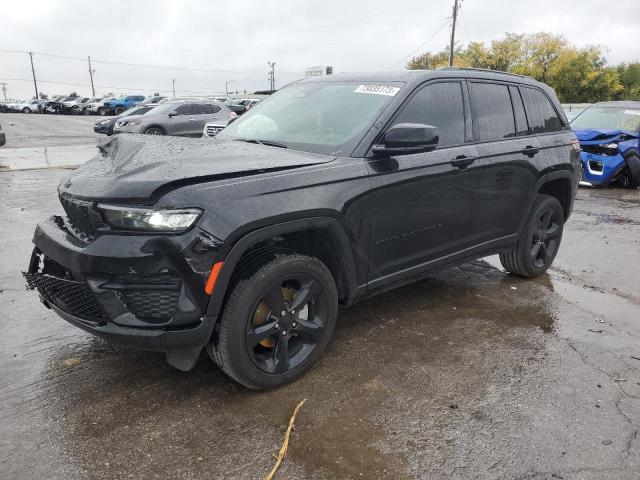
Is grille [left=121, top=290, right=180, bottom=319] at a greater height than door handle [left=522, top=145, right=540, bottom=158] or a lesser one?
lesser

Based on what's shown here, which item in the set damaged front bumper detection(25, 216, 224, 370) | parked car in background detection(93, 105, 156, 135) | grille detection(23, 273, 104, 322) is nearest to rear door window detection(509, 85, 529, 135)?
damaged front bumper detection(25, 216, 224, 370)

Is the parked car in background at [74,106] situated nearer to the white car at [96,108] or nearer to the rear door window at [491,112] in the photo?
the white car at [96,108]

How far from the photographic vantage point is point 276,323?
300 cm

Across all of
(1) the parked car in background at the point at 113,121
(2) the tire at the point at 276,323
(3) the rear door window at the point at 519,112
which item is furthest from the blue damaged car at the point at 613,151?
(1) the parked car in background at the point at 113,121

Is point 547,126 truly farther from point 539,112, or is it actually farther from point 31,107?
point 31,107

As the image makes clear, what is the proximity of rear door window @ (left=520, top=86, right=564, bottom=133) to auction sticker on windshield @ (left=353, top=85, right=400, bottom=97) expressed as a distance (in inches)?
67.3

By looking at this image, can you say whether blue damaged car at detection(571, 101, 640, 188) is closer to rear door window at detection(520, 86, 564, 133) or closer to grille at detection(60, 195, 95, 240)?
rear door window at detection(520, 86, 564, 133)

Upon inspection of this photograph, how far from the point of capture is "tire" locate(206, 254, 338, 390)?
2799 mm

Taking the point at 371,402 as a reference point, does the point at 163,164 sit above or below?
above

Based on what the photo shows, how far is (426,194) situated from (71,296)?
2.28 m

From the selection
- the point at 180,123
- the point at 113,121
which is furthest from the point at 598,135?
the point at 113,121

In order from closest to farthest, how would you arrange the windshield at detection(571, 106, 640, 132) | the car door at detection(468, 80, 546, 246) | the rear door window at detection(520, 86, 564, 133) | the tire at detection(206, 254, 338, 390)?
the tire at detection(206, 254, 338, 390) < the car door at detection(468, 80, 546, 246) < the rear door window at detection(520, 86, 564, 133) < the windshield at detection(571, 106, 640, 132)

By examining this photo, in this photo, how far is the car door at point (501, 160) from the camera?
165 inches

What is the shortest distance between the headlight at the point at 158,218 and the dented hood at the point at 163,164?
0.07m
